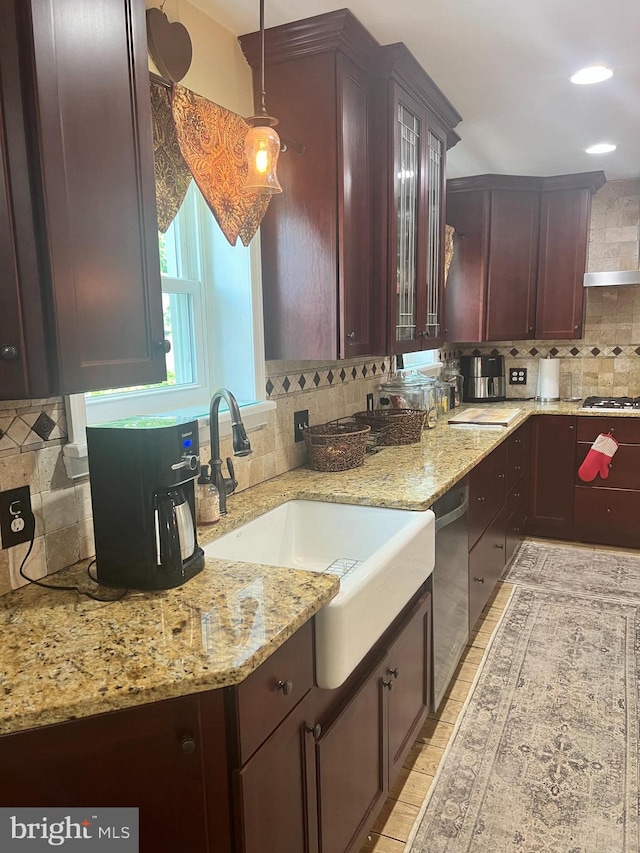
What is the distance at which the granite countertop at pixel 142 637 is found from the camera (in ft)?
3.22

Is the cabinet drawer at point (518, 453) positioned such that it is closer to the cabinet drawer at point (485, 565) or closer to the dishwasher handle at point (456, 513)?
the cabinet drawer at point (485, 565)

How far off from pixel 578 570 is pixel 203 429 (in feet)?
8.93

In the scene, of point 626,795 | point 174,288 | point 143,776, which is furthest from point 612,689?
point 174,288

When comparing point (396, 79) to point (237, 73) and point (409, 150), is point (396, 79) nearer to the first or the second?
point (409, 150)

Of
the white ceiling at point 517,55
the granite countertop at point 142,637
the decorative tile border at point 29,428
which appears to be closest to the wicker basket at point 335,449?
the granite countertop at point 142,637

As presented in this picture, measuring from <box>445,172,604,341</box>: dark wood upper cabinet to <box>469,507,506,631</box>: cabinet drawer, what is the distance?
1530mm

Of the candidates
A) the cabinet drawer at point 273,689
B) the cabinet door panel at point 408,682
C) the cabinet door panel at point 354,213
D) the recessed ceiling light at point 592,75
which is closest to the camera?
the cabinet drawer at point 273,689

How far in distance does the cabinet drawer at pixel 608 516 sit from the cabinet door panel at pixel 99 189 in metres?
3.49

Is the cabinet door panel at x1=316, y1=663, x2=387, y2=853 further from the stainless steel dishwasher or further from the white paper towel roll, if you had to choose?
the white paper towel roll

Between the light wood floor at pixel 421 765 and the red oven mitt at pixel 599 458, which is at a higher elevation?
the red oven mitt at pixel 599 458

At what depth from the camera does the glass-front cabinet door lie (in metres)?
2.52

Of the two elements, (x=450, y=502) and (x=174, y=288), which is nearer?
(x=174, y=288)

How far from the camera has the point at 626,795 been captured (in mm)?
1938

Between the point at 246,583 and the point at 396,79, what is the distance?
198cm
